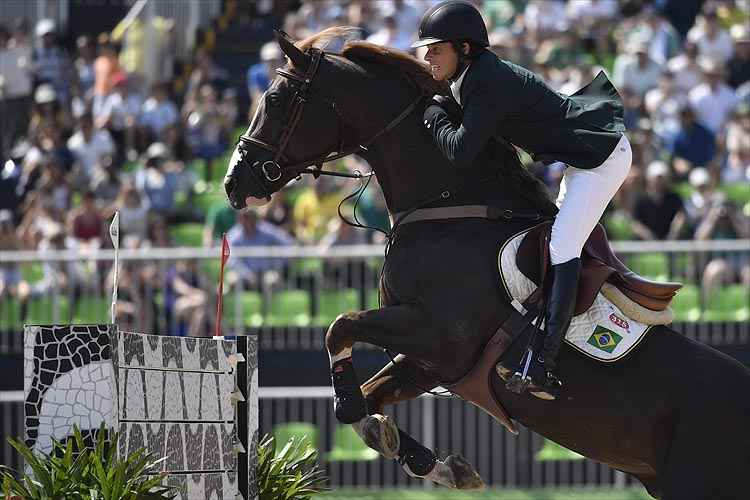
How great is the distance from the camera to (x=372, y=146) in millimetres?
6879

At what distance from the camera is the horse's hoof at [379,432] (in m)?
6.77

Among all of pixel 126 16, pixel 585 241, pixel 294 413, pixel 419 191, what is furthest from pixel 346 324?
pixel 126 16

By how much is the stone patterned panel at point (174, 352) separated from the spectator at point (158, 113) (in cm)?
981

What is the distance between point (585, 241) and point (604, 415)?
2.52 feet

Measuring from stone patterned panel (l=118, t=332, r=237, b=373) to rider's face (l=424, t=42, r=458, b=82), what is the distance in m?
1.53

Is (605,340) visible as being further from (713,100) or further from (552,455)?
(713,100)

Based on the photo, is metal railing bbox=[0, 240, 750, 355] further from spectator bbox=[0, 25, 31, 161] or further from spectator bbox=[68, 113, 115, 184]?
spectator bbox=[0, 25, 31, 161]

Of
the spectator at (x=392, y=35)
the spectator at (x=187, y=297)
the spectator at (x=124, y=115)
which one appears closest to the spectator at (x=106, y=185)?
the spectator at (x=124, y=115)

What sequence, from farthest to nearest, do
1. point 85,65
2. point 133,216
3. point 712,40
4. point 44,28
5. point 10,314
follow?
1. point 44,28
2. point 85,65
3. point 712,40
4. point 133,216
5. point 10,314

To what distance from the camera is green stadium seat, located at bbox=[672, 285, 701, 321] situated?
1196 cm

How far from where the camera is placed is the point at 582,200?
21.6 ft

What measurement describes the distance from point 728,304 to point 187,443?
6.49m

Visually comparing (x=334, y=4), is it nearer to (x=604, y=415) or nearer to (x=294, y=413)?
(x=294, y=413)

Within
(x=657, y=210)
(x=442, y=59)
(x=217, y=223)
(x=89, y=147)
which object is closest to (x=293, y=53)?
(x=442, y=59)
